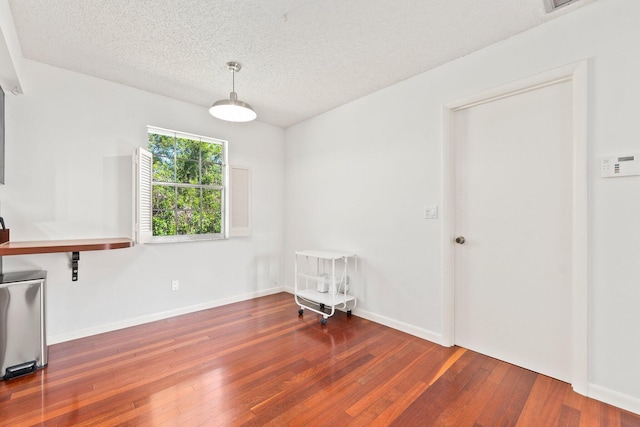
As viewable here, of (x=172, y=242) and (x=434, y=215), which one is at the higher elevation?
(x=434, y=215)

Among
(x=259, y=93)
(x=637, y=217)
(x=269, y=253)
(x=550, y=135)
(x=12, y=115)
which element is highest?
(x=259, y=93)

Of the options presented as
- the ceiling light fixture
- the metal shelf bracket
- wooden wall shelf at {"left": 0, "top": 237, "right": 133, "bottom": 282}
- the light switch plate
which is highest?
the ceiling light fixture

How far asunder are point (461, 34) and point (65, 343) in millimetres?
4352

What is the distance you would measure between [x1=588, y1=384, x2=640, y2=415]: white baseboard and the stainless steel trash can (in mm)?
3974

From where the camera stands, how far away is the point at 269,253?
4359 millimetres

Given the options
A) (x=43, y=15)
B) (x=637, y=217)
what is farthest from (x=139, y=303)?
(x=637, y=217)

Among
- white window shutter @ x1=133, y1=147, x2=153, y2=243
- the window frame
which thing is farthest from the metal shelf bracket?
the window frame

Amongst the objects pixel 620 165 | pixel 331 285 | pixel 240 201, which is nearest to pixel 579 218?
pixel 620 165

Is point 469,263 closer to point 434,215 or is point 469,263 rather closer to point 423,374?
point 434,215

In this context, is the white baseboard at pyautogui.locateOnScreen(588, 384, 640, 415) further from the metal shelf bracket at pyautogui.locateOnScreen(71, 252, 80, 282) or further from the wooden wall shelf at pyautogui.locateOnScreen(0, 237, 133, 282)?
the metal shelf bracket at pyautogui.locateOnScreen(71, 252, 80, 282)

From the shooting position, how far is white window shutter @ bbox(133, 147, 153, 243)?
2883 mm

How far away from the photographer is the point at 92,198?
9.43 ft

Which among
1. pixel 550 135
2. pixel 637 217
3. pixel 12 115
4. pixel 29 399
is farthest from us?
pixel 12 115

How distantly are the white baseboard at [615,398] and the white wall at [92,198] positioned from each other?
3.62 metres
